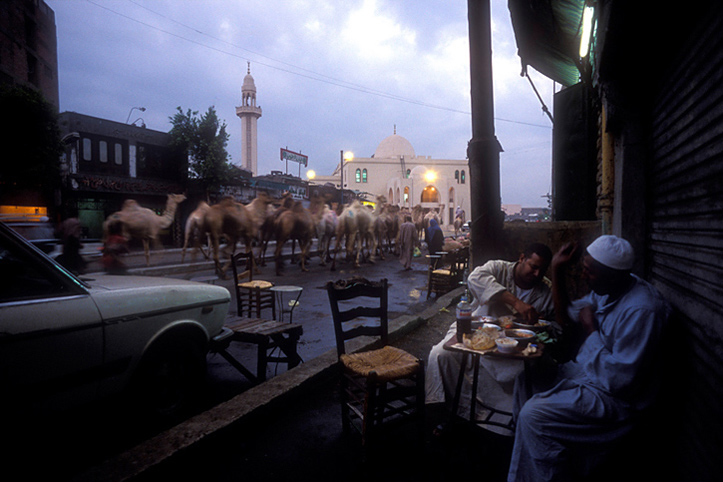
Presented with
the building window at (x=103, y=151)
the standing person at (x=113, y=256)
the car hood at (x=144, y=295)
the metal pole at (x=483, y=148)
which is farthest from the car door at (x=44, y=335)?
the building window at (x=103, y=151)

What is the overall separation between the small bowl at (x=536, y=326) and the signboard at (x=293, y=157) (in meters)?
51.3

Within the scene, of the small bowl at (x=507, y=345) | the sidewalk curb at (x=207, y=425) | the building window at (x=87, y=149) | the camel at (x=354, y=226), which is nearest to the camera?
the sidewalk curb at (x=207, y=425)

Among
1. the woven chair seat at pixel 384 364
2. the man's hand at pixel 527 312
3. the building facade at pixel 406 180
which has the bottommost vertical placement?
the woven chair seat at pixel 384 364

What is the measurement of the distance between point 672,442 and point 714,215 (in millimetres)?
1312

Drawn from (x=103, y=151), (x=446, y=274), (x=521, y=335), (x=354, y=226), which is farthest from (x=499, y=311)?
(x=103, y=151)

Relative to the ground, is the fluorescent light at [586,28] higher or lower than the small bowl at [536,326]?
higher

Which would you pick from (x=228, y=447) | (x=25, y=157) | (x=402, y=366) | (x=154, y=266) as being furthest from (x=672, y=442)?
(x=25, y=157)

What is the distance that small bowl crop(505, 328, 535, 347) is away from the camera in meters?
2.74

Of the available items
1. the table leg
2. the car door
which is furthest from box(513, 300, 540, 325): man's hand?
the car door

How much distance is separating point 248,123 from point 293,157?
13141 millimetres

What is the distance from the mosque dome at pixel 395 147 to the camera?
67375 millimetres

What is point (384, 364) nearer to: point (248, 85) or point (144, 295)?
point (144, 295)

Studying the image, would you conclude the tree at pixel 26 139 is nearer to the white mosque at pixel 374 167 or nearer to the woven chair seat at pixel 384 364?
the woven chair seat at pixel 384 364

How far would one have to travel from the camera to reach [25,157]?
51.8 ft
